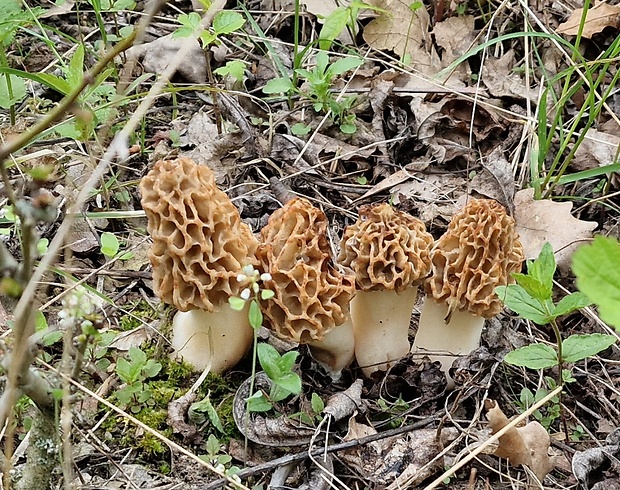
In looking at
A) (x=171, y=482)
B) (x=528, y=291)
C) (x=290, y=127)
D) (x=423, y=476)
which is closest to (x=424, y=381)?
(x=423, y=476)

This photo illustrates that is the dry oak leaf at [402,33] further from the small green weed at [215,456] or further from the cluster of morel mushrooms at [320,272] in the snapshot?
the small green weed at [215,456]

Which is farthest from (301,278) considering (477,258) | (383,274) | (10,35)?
(10,35)

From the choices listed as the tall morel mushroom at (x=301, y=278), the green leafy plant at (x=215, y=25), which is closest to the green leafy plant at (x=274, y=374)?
the tall morel mushroom at (x=301, y=278)

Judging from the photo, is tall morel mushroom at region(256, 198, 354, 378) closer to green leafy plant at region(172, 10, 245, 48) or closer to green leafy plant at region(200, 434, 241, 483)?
green leafy plant at region(200, 434, 241, 483)

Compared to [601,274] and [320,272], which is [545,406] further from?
[601,274]

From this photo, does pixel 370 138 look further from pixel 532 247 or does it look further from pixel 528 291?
pixel 528 291

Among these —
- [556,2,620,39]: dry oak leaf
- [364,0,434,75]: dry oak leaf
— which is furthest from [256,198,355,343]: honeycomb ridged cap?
[556,2,620,39]: dry oak leaf
